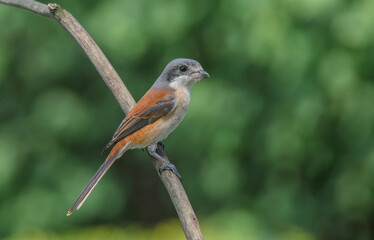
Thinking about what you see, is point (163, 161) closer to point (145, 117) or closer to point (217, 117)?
point (145, 117)

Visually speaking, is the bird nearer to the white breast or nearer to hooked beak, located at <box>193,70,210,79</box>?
the white breast

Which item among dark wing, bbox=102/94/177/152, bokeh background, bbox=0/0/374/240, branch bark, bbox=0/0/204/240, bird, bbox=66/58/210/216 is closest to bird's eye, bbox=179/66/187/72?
bird, bbox=66/58/210/216

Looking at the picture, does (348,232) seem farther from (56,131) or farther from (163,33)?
(56,131)

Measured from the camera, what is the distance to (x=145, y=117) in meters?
3.28

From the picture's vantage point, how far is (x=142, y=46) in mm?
6066

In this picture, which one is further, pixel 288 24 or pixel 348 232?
pixel 348 232

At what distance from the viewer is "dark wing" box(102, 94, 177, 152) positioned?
3.19 meters

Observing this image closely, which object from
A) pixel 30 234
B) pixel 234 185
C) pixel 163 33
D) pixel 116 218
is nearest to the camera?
pixel 30 234

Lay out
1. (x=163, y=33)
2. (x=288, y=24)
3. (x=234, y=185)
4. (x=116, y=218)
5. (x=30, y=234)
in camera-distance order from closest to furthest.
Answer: (x=30, y=234), (x=288, y=24), (x=163, y=33), (x=234, y=185), (x=116, y=218)

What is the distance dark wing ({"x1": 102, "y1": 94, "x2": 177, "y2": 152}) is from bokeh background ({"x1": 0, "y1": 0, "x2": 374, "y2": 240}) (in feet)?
6.36

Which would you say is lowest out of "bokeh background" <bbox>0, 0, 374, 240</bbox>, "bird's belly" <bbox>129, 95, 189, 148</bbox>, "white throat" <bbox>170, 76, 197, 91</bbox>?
"bokeh background" <bbox>0, 0, 374, 240</bbox>

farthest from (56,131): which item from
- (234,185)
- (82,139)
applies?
(234,185)

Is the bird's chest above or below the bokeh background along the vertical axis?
above

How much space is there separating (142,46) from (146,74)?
654mm
